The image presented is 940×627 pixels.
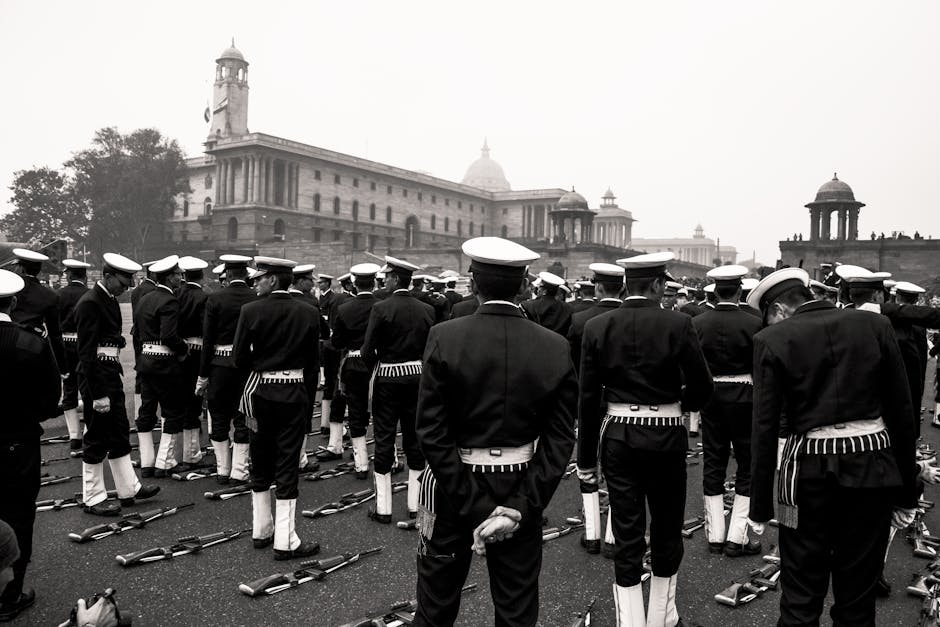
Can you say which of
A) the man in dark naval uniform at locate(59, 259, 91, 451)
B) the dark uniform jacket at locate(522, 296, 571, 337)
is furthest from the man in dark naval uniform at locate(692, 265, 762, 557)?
the man in dark naval uniform at locate(59, 259, 91, 451)

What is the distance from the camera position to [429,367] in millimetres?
3344

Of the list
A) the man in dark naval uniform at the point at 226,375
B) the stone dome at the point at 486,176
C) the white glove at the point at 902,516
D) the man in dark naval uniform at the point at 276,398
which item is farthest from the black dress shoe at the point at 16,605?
the stone dome at the point at 486,176

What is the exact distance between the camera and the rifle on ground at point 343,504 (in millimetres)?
7015

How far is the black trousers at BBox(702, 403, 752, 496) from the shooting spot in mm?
6184

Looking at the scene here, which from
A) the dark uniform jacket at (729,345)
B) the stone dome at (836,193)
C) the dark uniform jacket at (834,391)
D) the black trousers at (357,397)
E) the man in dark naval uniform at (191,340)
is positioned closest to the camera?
the dark uniform jacket at (834,391)

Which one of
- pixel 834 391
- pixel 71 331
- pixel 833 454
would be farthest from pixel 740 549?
pixel 71 331

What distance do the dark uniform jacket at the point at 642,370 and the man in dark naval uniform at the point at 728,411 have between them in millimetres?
1722

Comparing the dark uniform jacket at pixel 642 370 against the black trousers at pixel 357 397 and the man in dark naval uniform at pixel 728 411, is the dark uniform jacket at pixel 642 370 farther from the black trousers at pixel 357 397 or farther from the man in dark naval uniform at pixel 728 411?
the black trousers at pixel 357 397

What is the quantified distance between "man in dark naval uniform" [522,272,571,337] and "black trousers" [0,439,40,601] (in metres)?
6.11

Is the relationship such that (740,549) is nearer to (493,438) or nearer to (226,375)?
(493,438)

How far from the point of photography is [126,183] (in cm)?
5741

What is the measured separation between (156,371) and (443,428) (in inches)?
245

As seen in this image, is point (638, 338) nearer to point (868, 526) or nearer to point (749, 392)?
point (868, 526)

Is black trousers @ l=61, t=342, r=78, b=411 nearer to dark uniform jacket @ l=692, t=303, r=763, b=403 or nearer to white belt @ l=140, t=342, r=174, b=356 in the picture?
white belt @ l=140, t=342, r=174, b=356
